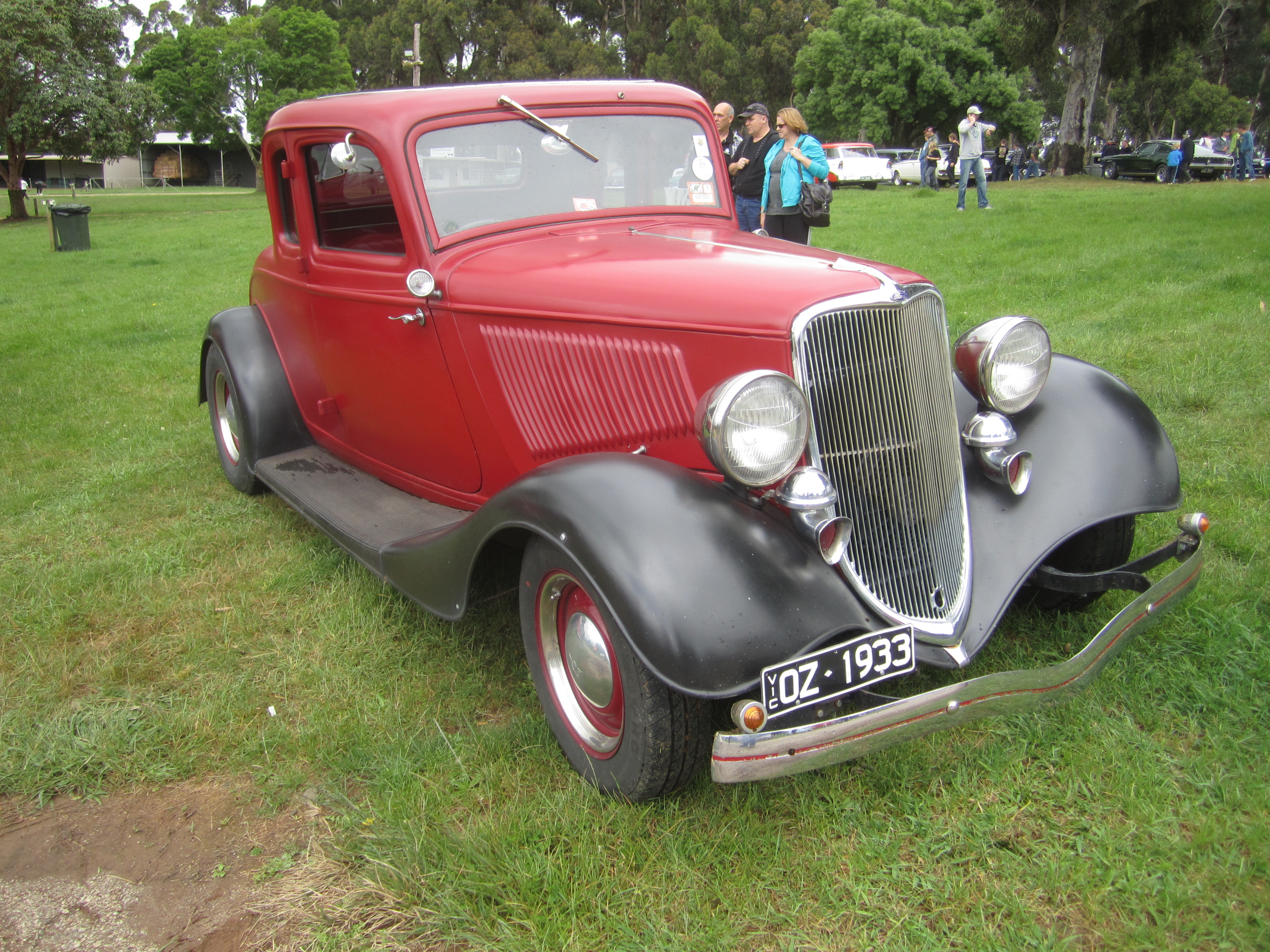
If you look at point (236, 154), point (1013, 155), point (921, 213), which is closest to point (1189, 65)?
point (1013, 155)

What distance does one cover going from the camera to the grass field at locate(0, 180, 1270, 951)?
1.93 meters

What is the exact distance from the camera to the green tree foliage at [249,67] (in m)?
A: 34.6

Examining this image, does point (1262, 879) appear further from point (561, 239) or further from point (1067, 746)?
point (561, 239)

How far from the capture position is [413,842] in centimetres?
212

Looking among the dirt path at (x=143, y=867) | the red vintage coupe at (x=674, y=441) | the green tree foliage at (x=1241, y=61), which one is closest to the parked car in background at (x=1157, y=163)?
the green tree foliage at (x=1241, y=61)

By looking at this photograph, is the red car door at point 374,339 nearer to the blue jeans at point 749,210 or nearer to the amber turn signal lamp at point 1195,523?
the amber turn signal lamp at point 1195,523

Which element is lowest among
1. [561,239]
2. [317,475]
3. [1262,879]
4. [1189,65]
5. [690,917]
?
[690,917]

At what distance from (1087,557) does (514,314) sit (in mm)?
1919

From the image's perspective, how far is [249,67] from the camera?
35406 millimetres

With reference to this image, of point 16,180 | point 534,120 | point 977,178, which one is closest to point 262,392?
point 534,120

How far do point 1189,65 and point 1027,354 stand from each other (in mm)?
50558

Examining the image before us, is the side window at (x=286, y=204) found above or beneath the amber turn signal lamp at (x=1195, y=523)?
above

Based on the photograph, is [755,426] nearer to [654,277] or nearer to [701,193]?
[654,277]

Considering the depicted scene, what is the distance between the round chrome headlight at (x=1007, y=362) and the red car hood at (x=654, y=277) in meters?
0.33
